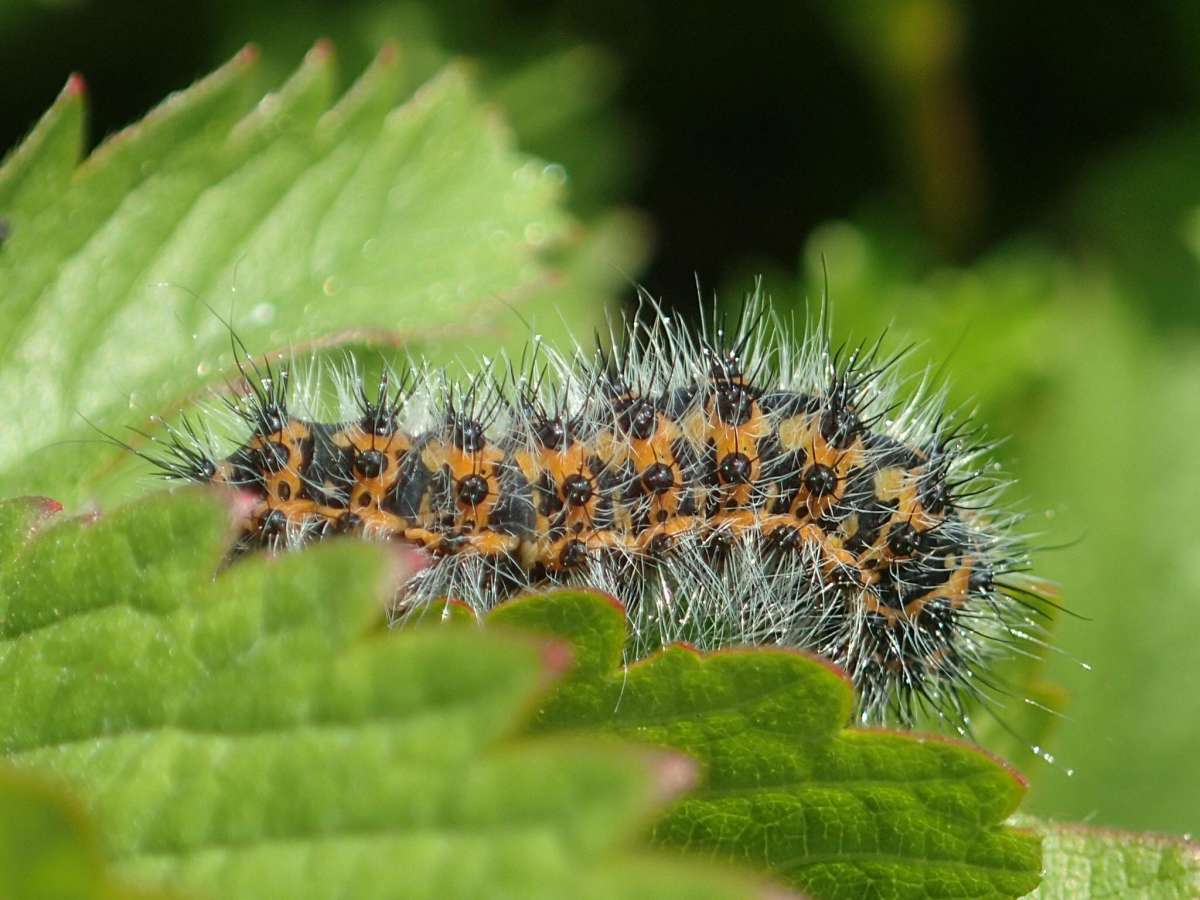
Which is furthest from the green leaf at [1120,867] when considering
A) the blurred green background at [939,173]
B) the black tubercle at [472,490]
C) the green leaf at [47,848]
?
the blurred green background at [939,173]

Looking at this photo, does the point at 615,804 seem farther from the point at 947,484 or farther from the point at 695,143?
the point at 695,143

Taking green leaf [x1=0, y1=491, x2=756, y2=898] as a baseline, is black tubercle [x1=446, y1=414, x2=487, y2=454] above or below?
above

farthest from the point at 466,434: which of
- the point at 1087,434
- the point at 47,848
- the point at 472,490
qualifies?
the point at 1087,434

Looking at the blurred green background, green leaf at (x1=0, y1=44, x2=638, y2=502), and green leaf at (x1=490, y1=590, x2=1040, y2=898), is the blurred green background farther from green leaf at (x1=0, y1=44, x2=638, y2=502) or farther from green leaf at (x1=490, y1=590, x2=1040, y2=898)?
green leaf at (x1=490, y1=590, x2=1040, y2=898)

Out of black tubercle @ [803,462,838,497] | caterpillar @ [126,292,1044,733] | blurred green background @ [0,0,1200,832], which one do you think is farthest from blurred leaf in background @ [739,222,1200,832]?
black tubercle @ [803,462,838,497]

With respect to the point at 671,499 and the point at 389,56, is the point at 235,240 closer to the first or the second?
the point at 389,56

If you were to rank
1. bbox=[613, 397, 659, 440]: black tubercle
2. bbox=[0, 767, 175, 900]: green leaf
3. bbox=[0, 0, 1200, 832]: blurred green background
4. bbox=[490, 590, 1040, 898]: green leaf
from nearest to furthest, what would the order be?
bbox=[0, 767, 175, 900]: green leaf
bbox=[490, 590, 1040, 898]: green leaf
bbox=[613, 397, 659, 440]: black tubercle
bbox=[0, 0, 1200, 832]: blurred green background

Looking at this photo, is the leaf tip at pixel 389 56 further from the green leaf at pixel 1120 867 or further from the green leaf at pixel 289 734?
the green leaf at pixel 1120 867
